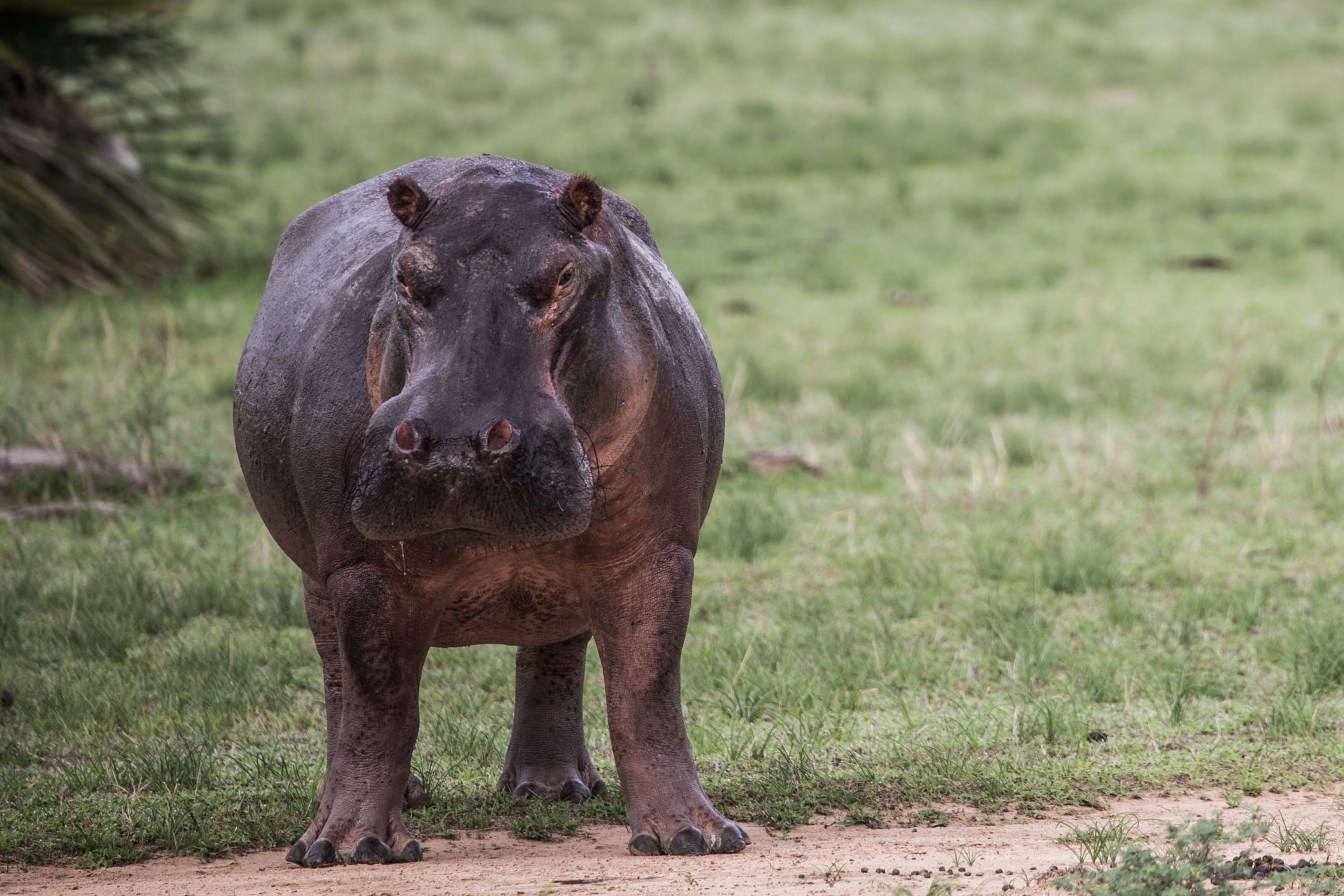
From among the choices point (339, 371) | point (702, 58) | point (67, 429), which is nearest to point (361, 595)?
point (339, 371)

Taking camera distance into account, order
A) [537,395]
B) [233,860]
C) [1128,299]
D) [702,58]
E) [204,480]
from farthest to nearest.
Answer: [702,58]
[1128,299]
[204,480]
[233,860]
[537,395]

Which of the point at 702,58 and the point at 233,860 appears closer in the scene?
the point at 233,860

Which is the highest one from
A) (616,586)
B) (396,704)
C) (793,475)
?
(616,586)

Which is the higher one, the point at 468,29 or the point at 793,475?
the point at 468,29

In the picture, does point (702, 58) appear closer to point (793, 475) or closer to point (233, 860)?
point (793, 475)

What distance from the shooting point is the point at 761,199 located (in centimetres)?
1622

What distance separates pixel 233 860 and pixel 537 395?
1632 millimetres

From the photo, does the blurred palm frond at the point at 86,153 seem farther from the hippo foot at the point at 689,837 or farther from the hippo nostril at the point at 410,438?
the hippo nostril at the point at 410,438

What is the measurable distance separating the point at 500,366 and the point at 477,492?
26 cm

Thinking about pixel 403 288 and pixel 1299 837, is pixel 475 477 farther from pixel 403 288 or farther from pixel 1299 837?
pixel 1299 837

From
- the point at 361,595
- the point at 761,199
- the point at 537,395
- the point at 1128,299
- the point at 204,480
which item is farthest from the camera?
the point at 761,199

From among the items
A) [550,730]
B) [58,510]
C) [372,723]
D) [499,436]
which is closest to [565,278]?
[499,436]

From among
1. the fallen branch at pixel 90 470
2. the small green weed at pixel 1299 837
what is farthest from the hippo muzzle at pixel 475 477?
the fallen branch at pixel 90 470

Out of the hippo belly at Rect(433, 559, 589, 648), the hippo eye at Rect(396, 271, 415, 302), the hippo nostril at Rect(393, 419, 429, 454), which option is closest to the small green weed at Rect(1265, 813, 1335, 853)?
the hippo belly at Rect(433, 559, 589, 648)
